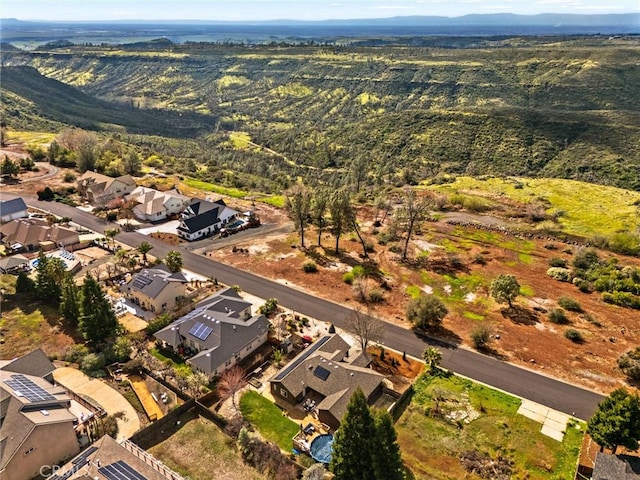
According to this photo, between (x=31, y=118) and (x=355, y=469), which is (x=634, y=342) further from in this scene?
(x=31, y=118)

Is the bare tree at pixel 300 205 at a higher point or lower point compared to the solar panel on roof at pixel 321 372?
higher

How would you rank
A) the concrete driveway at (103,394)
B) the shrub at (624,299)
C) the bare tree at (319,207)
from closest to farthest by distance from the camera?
the concrete driveway at (103,394), the shrub at (624,299), the bare tree at (319,207)

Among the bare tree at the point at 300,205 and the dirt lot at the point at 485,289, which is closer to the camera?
the dirt lot at the point at 485,289

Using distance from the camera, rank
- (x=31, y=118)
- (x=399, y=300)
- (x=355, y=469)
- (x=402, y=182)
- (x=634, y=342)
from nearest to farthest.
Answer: (x=355, y=469), (x=634, y=342), (x=399, y=300), (x=402, y=182), (x=31, y=118)

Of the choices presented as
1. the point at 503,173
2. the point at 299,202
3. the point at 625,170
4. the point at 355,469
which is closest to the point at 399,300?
the point at 299,202

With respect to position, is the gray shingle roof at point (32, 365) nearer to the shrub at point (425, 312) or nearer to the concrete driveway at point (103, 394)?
the concrete driveway at point (103, 394)

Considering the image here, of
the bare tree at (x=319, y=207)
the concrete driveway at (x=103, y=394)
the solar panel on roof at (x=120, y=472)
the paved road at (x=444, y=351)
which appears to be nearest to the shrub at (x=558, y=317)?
the paved road at (x=444, y=351)
